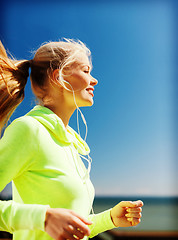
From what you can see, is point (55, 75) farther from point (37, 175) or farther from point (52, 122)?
point (37, 175)

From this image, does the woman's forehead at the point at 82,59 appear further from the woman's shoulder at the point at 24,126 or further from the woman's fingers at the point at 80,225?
the woman's fingers at the point at 80,225

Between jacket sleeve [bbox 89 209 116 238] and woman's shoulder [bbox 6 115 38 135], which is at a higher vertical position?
woman's shoulder [bbox 6 115 38 135]

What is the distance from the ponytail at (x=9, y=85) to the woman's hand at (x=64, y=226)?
47cm

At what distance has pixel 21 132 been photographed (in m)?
0.88

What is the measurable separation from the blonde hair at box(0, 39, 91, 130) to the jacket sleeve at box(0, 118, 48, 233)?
0.19m

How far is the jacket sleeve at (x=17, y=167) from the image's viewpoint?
764mm

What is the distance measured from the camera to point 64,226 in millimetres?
735

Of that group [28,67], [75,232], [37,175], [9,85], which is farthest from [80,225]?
[28,67]

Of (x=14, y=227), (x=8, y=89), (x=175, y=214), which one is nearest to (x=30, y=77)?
(x=8, y=89)

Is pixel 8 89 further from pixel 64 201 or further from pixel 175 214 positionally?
pixel 175 214

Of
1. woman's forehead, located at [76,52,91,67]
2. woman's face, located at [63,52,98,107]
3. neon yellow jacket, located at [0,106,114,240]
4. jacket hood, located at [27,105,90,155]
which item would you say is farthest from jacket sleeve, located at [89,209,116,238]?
woman's forehead, located at [76,52,91,67]

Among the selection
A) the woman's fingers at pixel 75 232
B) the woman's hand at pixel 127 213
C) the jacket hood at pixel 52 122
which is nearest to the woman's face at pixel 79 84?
the jacket hood at pixel 52 122

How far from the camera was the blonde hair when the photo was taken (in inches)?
41.9

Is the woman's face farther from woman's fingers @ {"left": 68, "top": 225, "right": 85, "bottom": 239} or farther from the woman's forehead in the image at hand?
woman's fingers @ {"left": 68, "top": 225, "right": 85, "bottom": 239}
